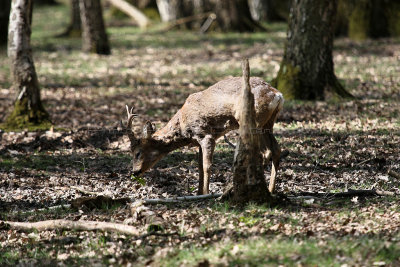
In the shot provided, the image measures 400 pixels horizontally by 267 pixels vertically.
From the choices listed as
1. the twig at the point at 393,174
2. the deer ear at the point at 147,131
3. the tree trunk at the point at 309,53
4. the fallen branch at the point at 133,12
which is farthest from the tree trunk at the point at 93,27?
the twig at the point at 393,174

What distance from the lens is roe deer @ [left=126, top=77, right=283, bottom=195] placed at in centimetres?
751

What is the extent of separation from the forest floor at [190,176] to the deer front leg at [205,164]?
493mm

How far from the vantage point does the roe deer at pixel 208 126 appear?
7512mm

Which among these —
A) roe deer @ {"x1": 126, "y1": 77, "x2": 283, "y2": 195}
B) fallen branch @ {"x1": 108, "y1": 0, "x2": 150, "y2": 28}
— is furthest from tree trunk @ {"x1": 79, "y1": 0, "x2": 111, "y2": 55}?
roe deer @ {"x1": 126, "y1": 77, "x2": 283, "y2": 195}

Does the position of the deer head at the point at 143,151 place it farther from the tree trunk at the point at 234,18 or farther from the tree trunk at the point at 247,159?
the tree trunk at the point at 234,18

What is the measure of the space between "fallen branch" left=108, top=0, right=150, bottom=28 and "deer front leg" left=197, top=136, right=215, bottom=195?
24.3 meters

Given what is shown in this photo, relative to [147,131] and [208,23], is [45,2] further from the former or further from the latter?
[147,131]

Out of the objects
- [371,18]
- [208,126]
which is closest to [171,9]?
[371,18]

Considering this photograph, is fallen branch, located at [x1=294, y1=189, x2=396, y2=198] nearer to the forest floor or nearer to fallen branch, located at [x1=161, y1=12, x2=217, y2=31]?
the forest floor

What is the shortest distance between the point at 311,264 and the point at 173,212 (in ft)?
7.34

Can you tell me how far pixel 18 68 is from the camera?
11430mm

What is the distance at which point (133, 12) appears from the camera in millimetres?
33062

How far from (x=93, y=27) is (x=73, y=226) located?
586 inches

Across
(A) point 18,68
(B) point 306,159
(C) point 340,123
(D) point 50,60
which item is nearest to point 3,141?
(A) point 18,68
